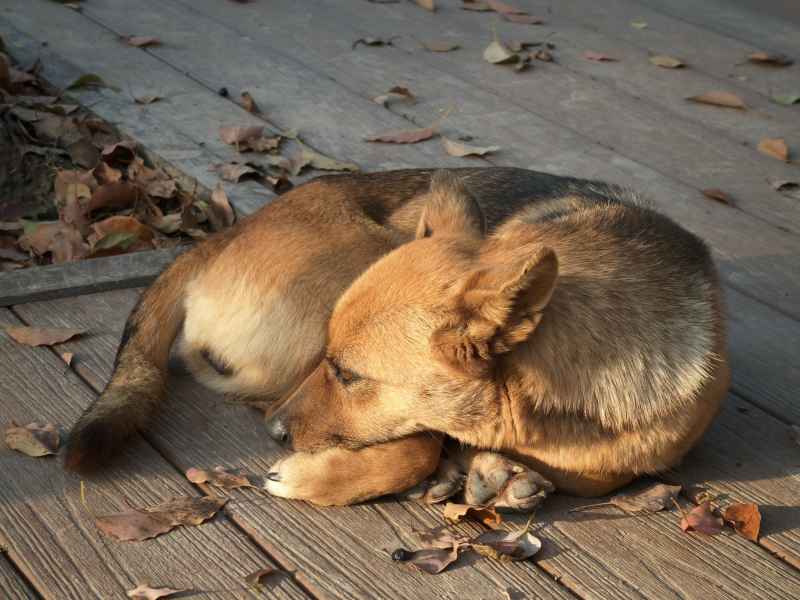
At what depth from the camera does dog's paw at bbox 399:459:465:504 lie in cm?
309

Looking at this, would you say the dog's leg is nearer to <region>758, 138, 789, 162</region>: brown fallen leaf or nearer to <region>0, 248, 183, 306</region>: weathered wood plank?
<region>0, 248, 183, 306</region>: weathered wood plank

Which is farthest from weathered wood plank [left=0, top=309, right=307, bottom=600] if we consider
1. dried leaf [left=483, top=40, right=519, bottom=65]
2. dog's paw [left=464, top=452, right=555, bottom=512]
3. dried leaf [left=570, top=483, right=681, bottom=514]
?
dried leaf [left=483, top=40, right=519, bottom=65]

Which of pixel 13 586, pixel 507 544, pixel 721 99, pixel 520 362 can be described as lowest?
pixel 13 586

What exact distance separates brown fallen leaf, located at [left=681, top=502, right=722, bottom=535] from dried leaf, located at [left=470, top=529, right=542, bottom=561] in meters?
0.44

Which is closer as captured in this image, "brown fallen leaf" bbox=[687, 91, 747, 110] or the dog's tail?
the dog's tail

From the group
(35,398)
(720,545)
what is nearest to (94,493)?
(35,398)

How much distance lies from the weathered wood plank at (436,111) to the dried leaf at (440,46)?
0.22 meters

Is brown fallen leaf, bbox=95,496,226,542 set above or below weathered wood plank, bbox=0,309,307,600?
above

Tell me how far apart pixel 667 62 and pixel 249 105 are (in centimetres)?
259

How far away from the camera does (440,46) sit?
6699 mm

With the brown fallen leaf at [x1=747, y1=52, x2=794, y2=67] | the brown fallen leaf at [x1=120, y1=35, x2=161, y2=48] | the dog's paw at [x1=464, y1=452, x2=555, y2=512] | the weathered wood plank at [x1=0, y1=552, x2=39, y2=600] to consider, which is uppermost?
the brown fallen leaf at [x1=747, y1=52, x2=794, y2=67]

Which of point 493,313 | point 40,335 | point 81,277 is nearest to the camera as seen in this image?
point 493,313

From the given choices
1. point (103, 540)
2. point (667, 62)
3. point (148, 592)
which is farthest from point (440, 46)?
point (148, 592)

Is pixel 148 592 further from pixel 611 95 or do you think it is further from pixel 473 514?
pixel 611 95
